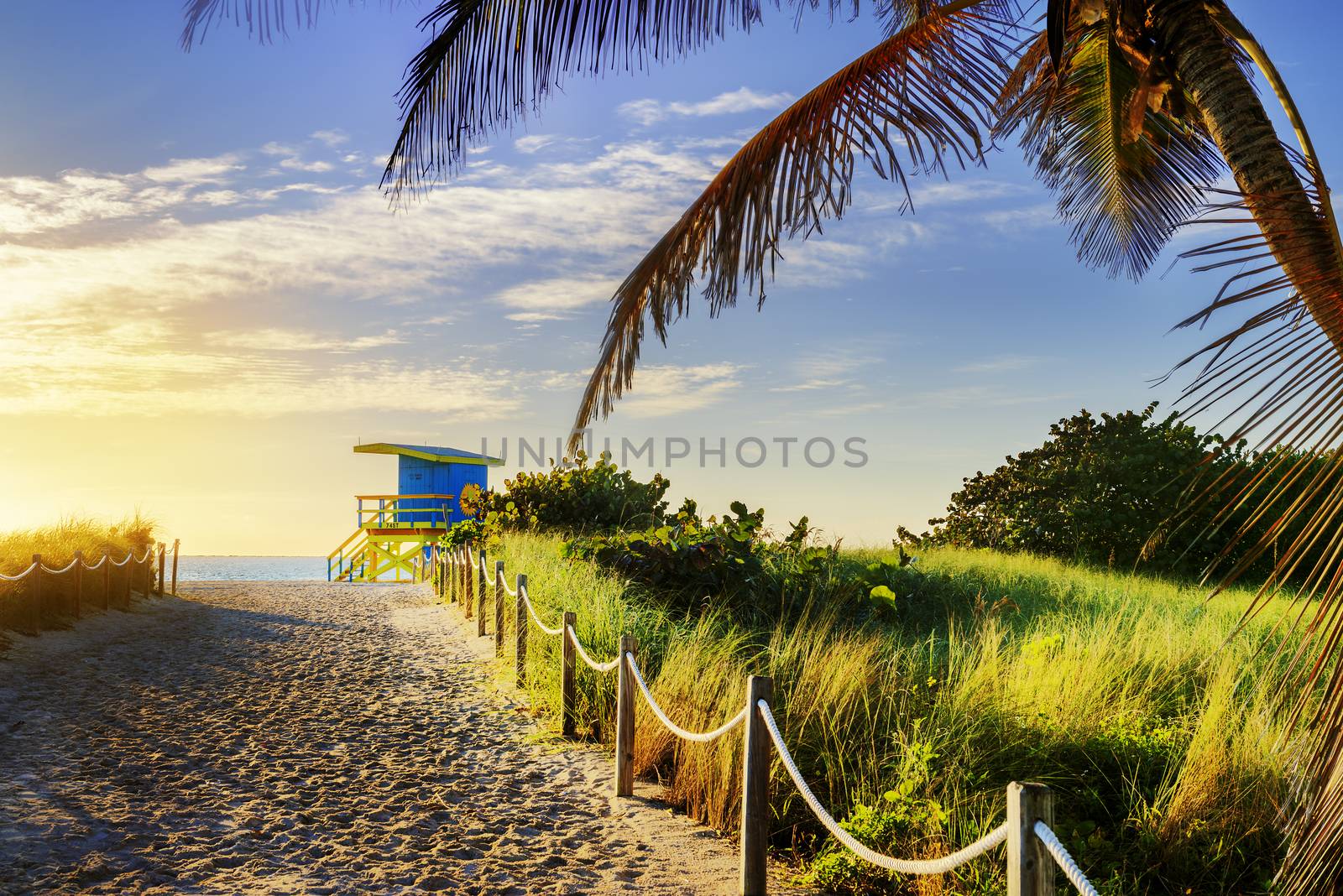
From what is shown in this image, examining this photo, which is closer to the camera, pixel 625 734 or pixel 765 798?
pixel 765 798

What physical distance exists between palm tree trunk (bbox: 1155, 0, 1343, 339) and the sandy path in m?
3.73

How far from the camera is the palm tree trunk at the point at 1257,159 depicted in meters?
3.76

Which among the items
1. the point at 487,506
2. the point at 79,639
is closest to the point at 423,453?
the point at 487,506

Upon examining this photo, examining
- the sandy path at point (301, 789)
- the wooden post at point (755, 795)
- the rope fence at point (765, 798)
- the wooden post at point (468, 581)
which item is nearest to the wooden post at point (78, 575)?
the sandy path at point (301, 789)

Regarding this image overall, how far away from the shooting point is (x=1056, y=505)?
65.8ft

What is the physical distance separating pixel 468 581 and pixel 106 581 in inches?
212

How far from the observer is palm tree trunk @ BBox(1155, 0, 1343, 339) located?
3.76 m

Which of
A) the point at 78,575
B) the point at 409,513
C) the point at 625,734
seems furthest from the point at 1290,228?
the point at 409,513

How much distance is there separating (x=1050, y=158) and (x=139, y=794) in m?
8.50

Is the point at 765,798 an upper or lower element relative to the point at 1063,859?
lower

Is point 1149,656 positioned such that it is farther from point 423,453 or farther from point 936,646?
point 423,453

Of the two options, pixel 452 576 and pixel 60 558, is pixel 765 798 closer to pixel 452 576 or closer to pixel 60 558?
pixel 60 558

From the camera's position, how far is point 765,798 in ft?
13.7

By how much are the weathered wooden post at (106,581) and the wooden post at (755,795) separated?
13.0 meters
